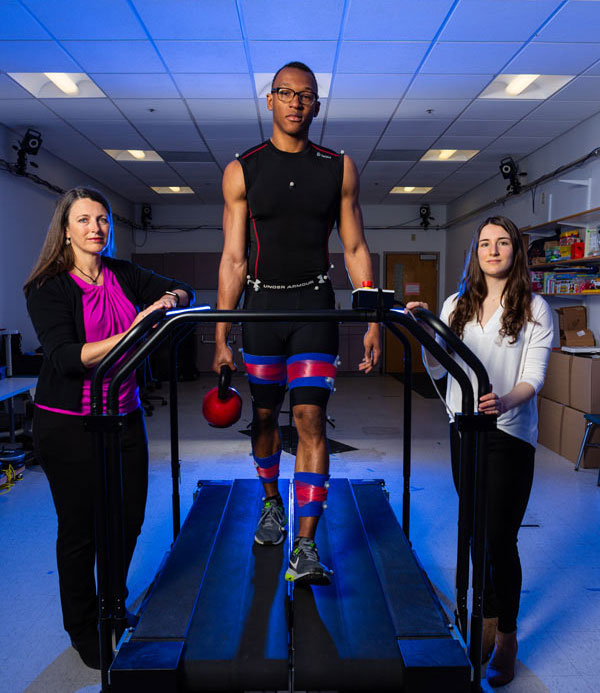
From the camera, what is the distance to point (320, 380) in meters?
1.72

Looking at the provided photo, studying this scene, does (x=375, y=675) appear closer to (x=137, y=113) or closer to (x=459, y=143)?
(x=137, y=113)

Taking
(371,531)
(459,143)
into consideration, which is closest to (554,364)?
(459,143)

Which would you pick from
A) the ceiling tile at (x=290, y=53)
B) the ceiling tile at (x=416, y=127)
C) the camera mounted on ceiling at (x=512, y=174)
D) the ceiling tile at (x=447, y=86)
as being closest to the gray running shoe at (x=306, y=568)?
the ceiling tile at (x=290, y=53)

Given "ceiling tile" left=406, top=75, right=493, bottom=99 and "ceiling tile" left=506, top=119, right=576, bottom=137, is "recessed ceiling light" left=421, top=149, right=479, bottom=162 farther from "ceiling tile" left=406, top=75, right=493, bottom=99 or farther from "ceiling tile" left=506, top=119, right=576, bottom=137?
"ceiling tile" left=406, top=75, right=493, bottom=99

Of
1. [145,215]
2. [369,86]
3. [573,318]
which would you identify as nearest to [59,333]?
[369,86]

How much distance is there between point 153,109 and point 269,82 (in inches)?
49.9

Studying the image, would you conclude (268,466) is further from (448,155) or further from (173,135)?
(448,155)

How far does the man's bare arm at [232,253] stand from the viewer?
1.83 metres

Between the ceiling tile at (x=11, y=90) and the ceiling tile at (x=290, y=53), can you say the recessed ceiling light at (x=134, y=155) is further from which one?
the ceiling tile at (x=290, y=53)

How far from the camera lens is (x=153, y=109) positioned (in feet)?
16.5

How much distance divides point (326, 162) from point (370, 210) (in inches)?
331

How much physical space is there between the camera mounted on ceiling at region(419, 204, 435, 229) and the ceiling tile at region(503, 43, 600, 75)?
5534mm

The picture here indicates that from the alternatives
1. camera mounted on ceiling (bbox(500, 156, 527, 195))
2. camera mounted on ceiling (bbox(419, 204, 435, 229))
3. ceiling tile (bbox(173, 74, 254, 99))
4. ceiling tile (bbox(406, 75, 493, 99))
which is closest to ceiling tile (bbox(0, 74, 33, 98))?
ceiling tile (bbox(173, 74, 254, 99))

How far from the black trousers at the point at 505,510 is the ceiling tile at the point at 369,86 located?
3.62 meters
